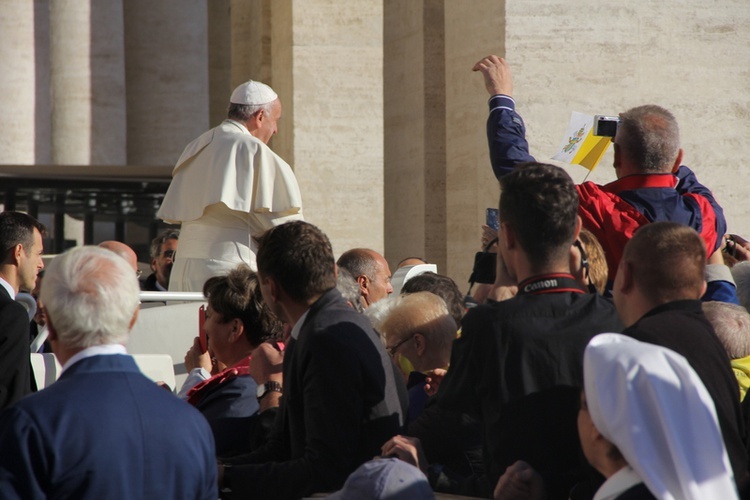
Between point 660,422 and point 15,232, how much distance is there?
11.8 ft

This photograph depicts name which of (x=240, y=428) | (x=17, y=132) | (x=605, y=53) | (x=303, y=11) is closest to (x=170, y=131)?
(x=17, y=132)

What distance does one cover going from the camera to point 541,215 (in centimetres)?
370

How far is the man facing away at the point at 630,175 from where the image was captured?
4891 millimetres

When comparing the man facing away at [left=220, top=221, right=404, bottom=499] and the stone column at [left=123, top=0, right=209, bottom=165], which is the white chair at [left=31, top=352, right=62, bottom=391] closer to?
the man facing away at [left=220, top=221, right=404, bottom=499]

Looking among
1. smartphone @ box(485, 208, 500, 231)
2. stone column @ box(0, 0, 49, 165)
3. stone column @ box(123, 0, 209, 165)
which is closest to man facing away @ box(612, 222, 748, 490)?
smartphone @ box(485, 208, 500, 231)

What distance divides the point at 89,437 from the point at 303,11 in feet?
27.5

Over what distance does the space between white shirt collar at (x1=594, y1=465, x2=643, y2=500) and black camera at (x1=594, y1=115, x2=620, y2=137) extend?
2.72 meters

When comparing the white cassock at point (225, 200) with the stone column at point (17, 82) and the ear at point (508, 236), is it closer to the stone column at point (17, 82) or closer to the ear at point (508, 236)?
the ear at point (508, 236)

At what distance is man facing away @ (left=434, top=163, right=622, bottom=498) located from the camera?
3.62 metres

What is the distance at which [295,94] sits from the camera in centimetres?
1090

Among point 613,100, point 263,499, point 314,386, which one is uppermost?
point 613,100

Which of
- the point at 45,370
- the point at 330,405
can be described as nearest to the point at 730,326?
the point at 330,405

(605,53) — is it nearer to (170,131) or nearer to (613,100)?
(613,100)

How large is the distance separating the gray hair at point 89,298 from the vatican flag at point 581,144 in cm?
322
